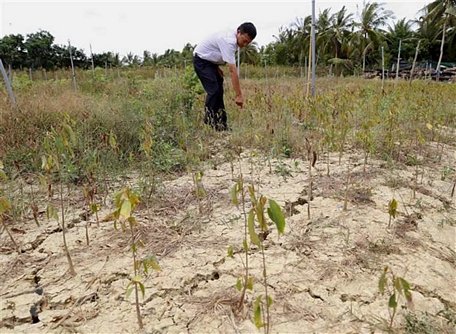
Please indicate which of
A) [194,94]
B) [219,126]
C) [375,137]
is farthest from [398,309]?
[194,94]

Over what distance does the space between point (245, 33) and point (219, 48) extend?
0.97ft

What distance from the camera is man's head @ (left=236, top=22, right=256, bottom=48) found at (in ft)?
10.5

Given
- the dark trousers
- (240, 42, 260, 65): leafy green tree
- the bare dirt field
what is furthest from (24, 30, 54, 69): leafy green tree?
the bare dirt field

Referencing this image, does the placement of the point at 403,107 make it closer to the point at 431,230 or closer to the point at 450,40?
the point at 431,230

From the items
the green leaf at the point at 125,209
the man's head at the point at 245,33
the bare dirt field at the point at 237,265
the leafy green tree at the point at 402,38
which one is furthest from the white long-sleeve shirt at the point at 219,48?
the leafy green tree at the point at 402,38

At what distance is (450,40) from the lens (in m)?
23.1

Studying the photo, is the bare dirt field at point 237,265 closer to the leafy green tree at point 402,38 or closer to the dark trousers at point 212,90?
the dark trousers at point 212,90

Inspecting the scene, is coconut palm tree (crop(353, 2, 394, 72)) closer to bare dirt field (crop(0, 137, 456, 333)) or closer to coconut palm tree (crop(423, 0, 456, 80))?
coconut palm tree (crop(423, 0, 456, 80))

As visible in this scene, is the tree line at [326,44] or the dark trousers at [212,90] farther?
the tree line at [326,44]

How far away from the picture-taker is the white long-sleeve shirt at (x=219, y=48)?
3268 millimetres

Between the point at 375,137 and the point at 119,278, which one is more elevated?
the point at 375,137

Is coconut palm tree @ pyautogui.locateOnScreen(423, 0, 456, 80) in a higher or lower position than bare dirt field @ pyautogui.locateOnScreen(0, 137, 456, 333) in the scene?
higher

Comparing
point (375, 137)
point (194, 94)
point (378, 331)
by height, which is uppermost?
point (194, 94)

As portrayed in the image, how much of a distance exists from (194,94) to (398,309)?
3.35 metres
